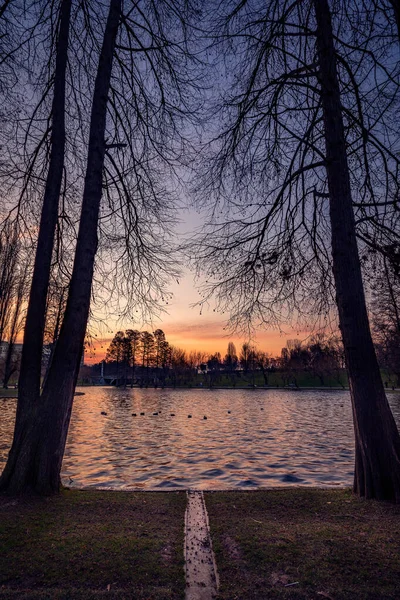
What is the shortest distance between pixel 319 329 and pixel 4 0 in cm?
720

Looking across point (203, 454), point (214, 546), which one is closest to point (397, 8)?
point (214, 546)

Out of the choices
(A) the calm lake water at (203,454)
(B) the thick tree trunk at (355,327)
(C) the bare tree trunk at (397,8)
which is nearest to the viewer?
(C) the bare tree trunk at (397,8)

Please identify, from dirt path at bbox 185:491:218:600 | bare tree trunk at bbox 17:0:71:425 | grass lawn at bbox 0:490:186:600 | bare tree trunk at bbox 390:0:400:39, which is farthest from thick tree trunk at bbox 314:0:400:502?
bare tree trunk at bbox 17:0:71:425

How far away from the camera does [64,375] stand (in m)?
5.84

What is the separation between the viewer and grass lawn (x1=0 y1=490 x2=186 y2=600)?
10.3ft

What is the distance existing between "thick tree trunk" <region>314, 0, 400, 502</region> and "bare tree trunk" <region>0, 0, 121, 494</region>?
3.76 m

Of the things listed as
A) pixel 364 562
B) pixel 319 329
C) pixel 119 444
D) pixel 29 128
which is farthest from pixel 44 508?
pixel 119 444

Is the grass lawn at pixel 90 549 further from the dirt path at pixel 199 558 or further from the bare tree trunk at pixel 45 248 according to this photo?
the bare tree trunk at pixel 45 248

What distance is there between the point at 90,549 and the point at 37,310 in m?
3.80

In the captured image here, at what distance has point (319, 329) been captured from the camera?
711cm

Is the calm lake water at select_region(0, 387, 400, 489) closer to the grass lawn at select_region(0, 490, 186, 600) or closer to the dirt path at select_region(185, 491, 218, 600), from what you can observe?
the grass lawn at select_region(0, 490, 186, 600)

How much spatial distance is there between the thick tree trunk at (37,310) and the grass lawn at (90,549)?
0.52 m

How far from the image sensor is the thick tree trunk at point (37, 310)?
566 centimetres

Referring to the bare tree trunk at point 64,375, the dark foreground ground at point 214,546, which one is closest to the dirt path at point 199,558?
the dark foreground ground at point 214,546
